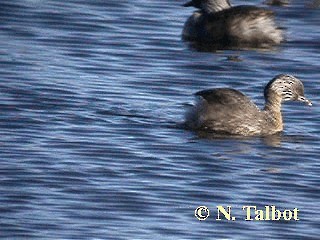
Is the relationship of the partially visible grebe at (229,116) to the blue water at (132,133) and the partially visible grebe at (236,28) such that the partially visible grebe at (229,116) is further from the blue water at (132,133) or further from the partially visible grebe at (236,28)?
the partially visible grebe at (236,28)

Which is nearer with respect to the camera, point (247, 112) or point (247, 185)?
point (247, 185)

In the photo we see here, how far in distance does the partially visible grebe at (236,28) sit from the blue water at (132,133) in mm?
238

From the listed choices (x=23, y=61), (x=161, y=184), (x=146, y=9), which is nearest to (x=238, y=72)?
(x=23, y=61)

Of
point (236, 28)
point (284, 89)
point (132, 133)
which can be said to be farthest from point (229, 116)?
point (236, 28)

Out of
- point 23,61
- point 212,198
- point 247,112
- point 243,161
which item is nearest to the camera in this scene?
point 212,198

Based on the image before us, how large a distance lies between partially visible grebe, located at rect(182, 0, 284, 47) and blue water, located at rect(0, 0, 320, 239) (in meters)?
0.24

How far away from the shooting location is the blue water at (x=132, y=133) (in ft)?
44.4

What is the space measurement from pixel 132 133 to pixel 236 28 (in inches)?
206

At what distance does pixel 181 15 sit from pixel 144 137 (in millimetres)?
7229

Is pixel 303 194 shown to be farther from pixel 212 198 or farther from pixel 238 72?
pixel 238 72

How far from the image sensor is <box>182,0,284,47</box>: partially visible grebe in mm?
21455

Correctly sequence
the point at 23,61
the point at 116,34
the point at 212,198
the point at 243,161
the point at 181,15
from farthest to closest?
the point at 181,15, the point at 116,34, the point at 23,61, the point at 243,161, the point at 212,198

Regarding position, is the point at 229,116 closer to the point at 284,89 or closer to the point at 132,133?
the point at 284,89

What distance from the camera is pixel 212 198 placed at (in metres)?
14.3
